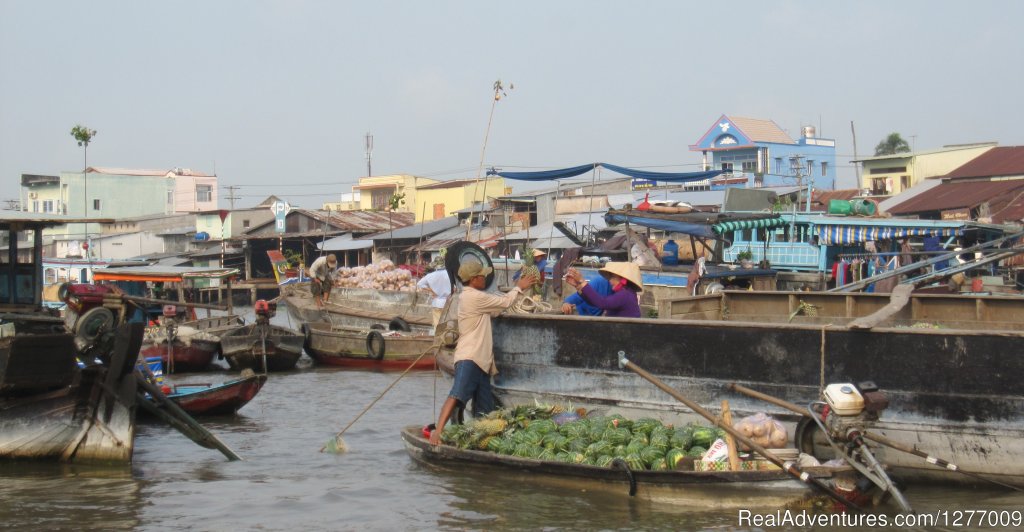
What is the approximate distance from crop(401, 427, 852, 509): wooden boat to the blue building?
36930mm

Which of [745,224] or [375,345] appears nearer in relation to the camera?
[745,224]

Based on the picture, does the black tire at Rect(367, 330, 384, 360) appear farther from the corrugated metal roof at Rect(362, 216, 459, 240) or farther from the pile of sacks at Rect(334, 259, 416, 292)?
the corrugated metal roof at Rect(362, 216, 459, 240)

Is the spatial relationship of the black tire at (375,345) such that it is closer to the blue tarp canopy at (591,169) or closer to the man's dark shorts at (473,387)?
the blue tarp canopy at (591,169)

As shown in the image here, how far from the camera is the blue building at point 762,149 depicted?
44.2 meters

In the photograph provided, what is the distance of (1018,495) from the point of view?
690 cm

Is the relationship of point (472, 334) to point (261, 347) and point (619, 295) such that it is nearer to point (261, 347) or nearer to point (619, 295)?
point (619, 295)

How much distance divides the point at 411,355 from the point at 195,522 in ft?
38.0

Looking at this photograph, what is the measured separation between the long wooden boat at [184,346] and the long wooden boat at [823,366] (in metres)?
11.6

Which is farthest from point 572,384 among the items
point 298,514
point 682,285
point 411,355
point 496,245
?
point 496,245

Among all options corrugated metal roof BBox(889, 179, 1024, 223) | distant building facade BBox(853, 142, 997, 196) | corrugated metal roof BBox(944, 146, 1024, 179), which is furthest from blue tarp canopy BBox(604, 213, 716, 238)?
distant building facade BBox(853, 142, 997, 196)

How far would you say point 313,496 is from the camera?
322 inches

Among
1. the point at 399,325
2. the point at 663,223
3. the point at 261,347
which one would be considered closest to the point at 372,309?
the point at 399,325

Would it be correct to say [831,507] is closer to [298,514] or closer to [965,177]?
[298,514]

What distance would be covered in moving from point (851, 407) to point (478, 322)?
3.19 meters
